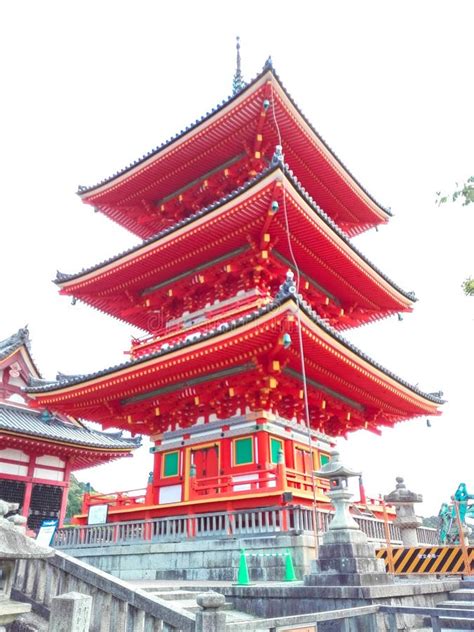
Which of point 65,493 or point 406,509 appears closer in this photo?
point 406,509

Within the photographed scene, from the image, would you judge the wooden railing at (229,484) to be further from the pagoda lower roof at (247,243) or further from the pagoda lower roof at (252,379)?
the pagoda lower roof at (247,243)

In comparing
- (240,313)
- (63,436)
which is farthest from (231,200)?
(63,436)

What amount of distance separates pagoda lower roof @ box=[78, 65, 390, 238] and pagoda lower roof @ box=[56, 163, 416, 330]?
392 centimetres

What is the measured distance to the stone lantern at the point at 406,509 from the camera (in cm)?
1323

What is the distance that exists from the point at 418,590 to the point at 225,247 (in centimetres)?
1143

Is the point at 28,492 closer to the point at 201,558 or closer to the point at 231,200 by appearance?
the point at 201,558

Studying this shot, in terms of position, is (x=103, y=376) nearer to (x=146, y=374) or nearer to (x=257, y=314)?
(x=146, y=374)

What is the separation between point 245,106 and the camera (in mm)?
17312

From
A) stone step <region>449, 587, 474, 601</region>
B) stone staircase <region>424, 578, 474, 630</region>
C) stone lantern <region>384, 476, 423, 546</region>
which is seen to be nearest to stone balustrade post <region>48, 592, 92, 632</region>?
stone staircase <region>424, 578, 474, 630</region>

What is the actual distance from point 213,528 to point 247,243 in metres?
8.78

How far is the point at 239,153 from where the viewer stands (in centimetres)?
1914

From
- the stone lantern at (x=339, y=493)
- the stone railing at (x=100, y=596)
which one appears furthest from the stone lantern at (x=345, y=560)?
the stone railing at (x=100, y=596)

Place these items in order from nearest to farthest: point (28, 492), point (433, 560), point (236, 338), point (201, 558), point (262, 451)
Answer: point (433, 560) → point (201, 558) → point (236, 338) → point (262, 451) → point (28, 492)

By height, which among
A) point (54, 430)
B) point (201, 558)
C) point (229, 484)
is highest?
point (54, 430)
